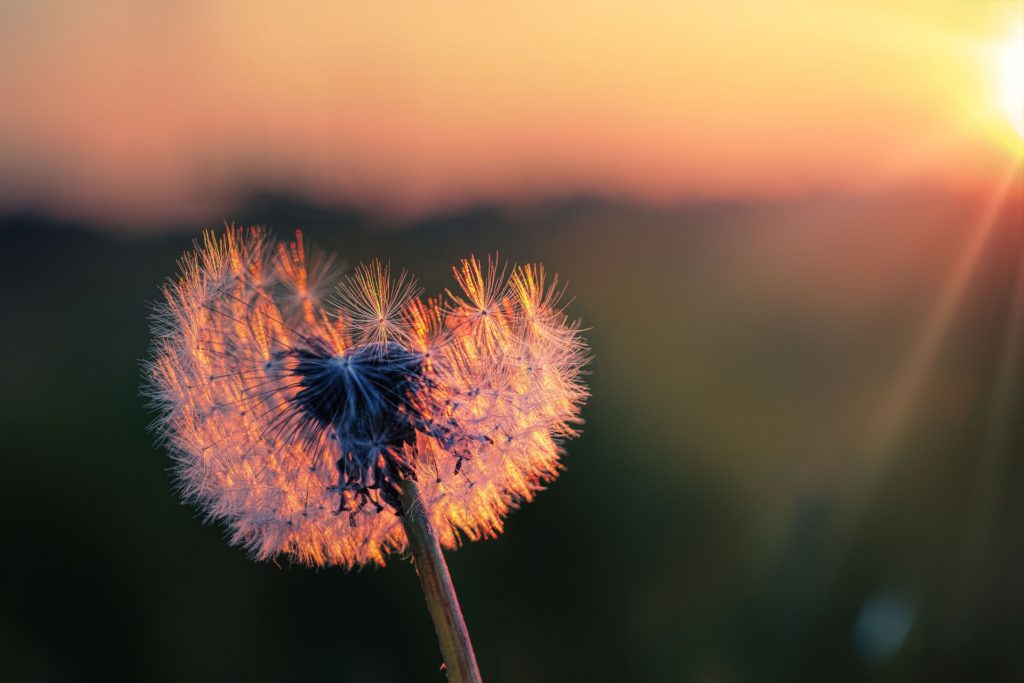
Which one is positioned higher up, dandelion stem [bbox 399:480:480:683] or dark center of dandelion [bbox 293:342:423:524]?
dark center of dandelion [bbox 293:342:423:524]

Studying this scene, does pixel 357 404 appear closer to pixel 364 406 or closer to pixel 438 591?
pixel 364 406

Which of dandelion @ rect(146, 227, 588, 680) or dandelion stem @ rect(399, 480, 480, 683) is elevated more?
dandelion @ rect(146, 227, 588, 680)

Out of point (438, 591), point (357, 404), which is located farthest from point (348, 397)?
point (438, 591)

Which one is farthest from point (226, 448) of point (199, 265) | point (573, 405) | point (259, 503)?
point (573, 405)

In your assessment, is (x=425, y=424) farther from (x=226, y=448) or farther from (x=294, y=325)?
(x=226, y=448)
